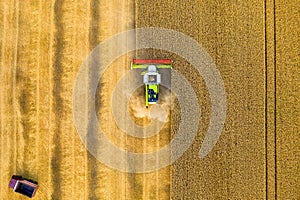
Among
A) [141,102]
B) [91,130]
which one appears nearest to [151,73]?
[141,102]

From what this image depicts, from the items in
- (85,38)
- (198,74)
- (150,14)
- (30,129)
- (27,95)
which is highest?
(150,14)

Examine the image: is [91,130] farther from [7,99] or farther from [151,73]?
[7,99]

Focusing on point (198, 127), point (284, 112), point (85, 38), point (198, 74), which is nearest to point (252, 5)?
point (198, 74)

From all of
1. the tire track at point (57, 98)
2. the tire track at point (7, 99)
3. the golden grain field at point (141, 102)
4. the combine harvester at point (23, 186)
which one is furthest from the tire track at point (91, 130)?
the tire track at point (7, 99)

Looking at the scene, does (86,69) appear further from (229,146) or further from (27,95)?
(229,146)

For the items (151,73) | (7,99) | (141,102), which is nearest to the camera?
(151,73)

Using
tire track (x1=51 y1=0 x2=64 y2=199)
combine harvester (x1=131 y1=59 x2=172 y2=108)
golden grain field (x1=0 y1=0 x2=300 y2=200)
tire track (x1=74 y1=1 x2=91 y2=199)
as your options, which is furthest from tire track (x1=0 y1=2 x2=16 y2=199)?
combine harvester (x1=131 y1=59 x2=172 y2=108)
